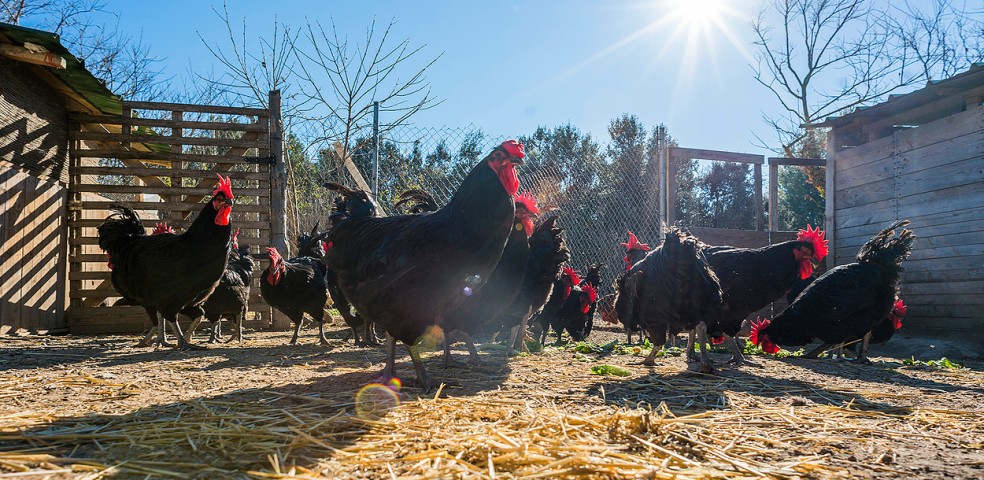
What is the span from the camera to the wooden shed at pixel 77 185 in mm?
7992

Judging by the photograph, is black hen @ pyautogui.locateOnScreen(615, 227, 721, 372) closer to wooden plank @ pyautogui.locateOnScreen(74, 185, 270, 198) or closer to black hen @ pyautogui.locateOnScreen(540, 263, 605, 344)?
black hen @ pyautogui.locateOnScreen(540, 263, 605, 344)

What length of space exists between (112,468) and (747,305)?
569cm

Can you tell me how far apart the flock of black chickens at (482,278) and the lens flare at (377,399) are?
0.16 meters

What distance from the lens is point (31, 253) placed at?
825 cm

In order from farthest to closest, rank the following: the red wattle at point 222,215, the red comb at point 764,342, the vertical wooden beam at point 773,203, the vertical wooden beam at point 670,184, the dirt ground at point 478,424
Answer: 1. the vertical wooden beam at point 773,203
2. the vertical wooden beam at point 670,184
3. the red comb at point 764,342
4. the red wattle at point 222,215
5. the dirt ground at point 478,424

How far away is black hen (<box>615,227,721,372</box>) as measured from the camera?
4.81 m

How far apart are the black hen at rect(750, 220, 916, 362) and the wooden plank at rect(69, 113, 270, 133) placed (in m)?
8.39

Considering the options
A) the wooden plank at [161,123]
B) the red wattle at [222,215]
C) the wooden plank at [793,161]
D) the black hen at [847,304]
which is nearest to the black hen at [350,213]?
the red wattle at [222,215]

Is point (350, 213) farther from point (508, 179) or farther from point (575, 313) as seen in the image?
point (575, 313)

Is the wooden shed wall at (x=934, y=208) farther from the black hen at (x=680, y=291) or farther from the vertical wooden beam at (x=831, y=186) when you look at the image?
the black hen at (x=680, y=291)

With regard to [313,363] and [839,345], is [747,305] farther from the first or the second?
[313,363]

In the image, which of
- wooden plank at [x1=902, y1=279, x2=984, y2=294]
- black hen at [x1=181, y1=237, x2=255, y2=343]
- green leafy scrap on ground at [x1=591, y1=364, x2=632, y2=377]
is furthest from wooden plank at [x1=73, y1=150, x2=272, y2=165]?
Result: wooden plank at [x1=902, y1=279, x2=984, y2=294]

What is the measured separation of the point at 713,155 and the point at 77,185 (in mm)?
10969

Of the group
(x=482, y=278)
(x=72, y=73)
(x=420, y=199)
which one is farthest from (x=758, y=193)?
(x=72, y=73)
